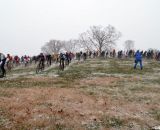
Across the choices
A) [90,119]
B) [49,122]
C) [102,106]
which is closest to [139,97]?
[102,106]

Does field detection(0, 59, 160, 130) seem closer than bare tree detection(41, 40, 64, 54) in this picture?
Yes

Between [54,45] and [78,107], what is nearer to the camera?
[78,107]

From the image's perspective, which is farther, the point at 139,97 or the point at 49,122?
the point at 139,97

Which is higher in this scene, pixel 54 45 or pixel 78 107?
pixel 54 45

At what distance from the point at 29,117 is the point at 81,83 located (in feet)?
35.8

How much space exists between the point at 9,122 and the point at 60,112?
8.39ft

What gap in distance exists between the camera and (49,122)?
1292 cm

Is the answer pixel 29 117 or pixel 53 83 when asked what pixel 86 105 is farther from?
pixel 53 83

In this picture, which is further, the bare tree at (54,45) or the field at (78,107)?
the bare tree at (54,45)

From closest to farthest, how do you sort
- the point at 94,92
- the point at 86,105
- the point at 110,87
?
the point at 86,105, the point at 94,92, the point at 110,87

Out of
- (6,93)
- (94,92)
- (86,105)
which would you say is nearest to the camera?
(86,105)

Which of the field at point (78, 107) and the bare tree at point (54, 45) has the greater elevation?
the bare tree at point (54, 45)

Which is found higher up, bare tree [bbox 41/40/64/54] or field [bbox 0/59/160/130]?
bare tree [bbox 41/40/64/54]

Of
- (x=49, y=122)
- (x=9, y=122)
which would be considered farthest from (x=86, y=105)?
(x=9, y=122)
